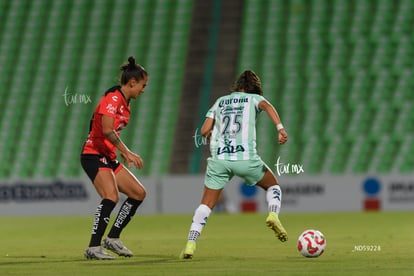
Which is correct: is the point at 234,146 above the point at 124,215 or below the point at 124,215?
above

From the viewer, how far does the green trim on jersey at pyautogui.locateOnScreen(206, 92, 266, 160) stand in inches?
393

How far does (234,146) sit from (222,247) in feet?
7.13

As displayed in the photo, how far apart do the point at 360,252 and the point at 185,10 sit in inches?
708

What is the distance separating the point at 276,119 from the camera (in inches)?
386

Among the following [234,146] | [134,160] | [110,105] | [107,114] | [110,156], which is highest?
[110,105]

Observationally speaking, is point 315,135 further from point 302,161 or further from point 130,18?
point 130,18

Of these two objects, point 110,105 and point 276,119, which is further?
point 110,105

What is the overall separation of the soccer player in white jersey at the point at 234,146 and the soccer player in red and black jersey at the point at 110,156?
0.82 metres

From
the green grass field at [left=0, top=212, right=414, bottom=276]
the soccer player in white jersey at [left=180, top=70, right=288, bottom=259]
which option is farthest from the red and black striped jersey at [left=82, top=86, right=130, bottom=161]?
the green grass field at [left=0, top=212, right=414, bottom=276]

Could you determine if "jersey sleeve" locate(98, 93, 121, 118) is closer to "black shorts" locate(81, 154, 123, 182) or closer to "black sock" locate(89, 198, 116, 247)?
"black shorts" locate(81, 154, 123, 182)

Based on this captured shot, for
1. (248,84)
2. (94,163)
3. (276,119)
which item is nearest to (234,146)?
(276,119)

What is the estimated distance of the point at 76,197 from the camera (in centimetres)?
2139

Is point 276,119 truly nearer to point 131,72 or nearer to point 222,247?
point 131,72

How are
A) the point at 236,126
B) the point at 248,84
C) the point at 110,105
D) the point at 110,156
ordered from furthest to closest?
the point at 110,156 < the point at 248,84 < the point at 236,126 < the point at 110,105
